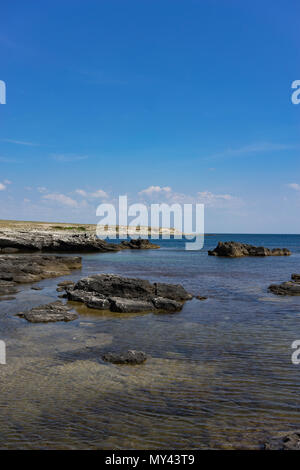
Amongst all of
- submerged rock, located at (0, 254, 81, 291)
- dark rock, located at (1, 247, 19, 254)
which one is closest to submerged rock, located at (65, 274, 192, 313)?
submerged rock, located at (0, 254, 81, 291)

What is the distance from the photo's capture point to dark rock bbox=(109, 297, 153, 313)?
687 inches

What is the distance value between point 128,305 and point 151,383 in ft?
28.9

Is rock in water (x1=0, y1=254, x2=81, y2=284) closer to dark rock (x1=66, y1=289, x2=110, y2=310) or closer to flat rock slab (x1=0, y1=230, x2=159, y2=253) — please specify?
dark rock (x1=66, y1=289, x2=110, y2=310)

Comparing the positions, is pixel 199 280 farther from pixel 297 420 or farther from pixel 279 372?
pixel 297 420

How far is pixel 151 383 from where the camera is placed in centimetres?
894

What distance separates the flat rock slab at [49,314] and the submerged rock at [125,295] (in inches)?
81.8

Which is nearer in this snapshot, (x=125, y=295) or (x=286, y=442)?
(x=286, y=442)

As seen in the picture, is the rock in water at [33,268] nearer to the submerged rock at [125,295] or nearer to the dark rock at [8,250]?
the submerged rock at [125,295]

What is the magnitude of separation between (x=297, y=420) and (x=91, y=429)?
4.52 metres

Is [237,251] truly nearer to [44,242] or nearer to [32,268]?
[44,242]

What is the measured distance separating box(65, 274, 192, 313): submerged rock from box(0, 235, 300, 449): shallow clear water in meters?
1.33
